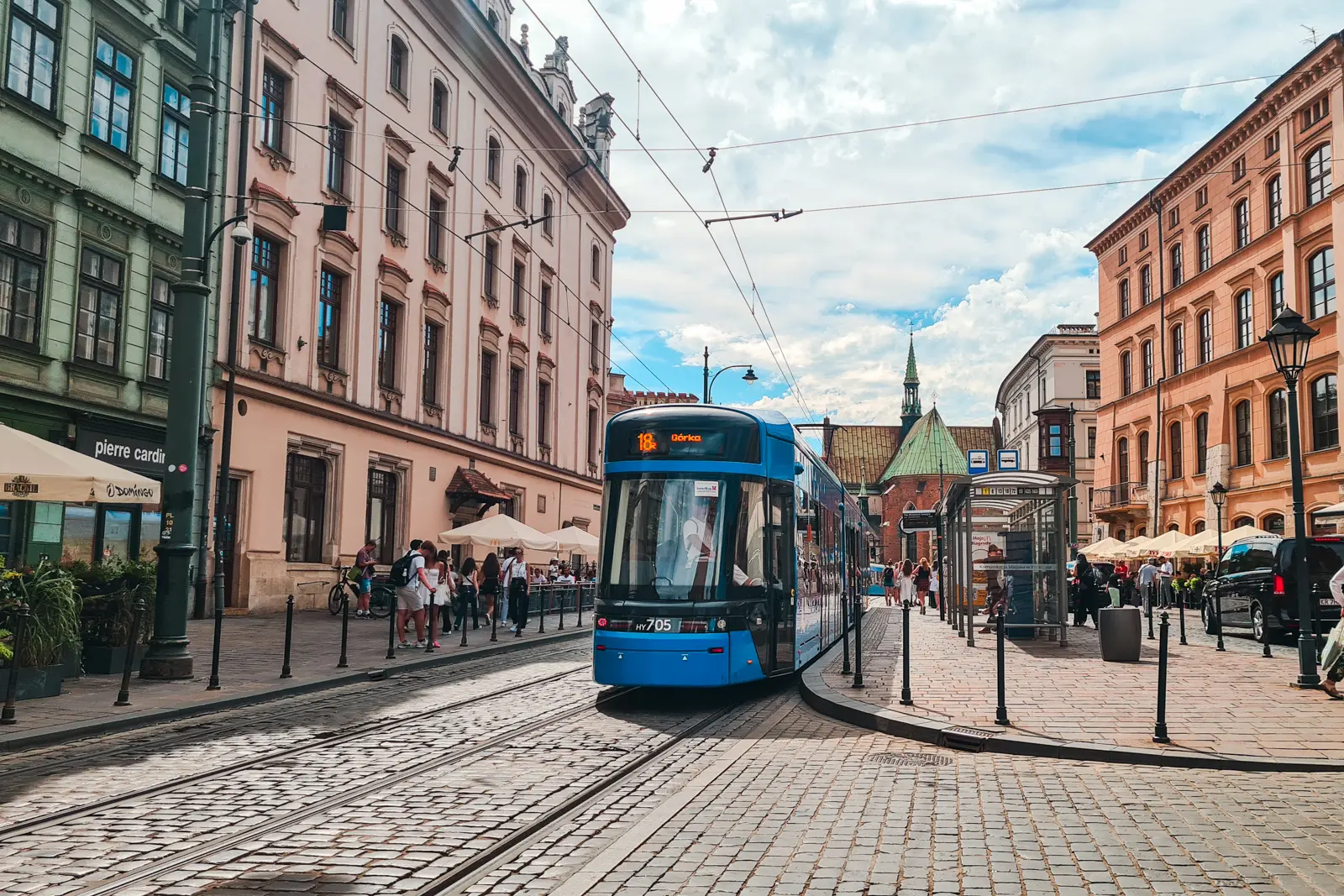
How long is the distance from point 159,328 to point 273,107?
6.20 meters

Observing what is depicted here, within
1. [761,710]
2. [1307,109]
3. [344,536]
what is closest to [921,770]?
[761,710]

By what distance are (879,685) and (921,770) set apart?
4858mm

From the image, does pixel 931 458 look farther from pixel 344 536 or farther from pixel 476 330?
pixel 344 536

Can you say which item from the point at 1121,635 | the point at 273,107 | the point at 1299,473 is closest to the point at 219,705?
the point at 1121,635

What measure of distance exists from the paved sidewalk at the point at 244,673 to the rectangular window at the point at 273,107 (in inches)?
398

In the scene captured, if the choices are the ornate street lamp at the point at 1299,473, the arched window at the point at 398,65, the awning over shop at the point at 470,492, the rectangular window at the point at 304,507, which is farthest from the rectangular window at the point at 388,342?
the ornate street lamp at the point at 1299,473

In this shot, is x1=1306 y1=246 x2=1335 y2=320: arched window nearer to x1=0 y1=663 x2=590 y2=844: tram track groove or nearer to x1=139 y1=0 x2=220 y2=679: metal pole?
x1=0 y1=663 x2=590 y2=844: tram track groove

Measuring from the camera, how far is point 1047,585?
20891 mm

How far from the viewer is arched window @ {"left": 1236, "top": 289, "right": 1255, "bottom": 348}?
4006 centimetres

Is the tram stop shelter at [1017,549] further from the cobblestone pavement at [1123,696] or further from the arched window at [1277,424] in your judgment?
the arched window at [1277,424]

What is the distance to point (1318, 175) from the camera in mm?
35312

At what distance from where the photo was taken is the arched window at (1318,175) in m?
34.7

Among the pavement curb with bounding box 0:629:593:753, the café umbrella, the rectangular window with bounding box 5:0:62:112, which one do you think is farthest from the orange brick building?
the rectangular window with bounding box 5:0:62:112

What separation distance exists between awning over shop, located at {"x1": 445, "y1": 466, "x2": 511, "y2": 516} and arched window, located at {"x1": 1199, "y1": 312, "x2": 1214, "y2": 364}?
26.8 m
